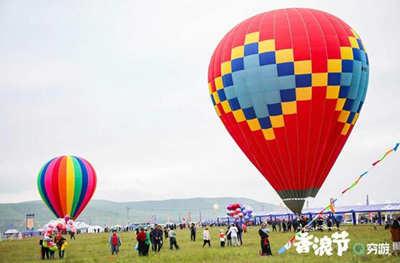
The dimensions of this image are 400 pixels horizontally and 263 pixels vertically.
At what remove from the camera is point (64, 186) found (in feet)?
156

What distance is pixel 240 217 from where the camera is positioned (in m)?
54.2

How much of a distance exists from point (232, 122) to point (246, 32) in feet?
16.0

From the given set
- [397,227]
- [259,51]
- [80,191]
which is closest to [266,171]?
[259,51]

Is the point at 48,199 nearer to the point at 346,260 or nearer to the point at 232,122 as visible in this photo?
the point at 232,122

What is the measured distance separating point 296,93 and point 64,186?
28.8 meters

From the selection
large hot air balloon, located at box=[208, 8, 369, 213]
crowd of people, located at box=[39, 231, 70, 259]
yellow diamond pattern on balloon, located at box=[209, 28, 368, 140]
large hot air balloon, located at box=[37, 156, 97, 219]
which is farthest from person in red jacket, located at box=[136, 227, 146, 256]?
large hot air balloon, located at box=[37, 156, 97, 219]

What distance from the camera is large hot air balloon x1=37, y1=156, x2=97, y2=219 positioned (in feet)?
157

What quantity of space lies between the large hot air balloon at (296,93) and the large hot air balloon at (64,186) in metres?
25.4

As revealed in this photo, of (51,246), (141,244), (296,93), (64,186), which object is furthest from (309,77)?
(64,186)

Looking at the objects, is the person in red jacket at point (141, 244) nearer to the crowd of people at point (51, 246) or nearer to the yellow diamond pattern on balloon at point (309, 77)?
the crowd of people at point (51, 246)

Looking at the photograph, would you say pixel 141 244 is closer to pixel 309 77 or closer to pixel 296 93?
pixel 296 93

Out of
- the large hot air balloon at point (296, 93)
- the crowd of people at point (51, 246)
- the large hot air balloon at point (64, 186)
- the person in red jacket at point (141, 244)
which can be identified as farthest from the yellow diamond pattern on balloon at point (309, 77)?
the large hot air balloon at point (64, 186)

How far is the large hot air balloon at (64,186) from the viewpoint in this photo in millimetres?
47719

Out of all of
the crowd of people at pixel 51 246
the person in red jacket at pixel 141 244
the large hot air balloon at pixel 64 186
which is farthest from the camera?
the large hot air balloon at pixel 64 186
